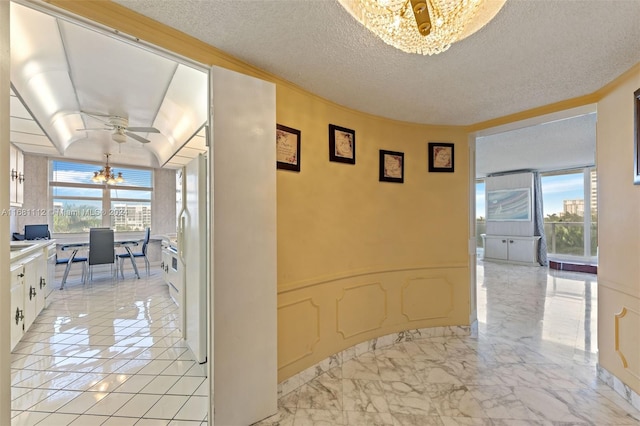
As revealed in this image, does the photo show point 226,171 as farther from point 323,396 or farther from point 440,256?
point 440,256

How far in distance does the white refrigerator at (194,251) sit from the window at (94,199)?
16.7 ft

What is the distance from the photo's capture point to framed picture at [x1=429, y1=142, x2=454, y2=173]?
10.3ft

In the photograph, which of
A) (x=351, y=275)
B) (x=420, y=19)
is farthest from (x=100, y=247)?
(x=420, y=19)

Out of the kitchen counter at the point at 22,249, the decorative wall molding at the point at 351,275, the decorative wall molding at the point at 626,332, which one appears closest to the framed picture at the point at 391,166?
the decorative wall molding at the point at 351,275

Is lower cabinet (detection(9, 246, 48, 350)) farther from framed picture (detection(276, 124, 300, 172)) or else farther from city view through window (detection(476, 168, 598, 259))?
city view through window (detection(476, 168, 598, 259))

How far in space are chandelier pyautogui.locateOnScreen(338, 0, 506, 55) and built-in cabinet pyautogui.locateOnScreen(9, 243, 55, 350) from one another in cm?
384

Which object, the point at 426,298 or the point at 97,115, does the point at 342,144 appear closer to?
the point at 426,298

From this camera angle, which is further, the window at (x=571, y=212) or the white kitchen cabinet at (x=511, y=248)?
the white kitchen cabinet at (x=511, y=248)

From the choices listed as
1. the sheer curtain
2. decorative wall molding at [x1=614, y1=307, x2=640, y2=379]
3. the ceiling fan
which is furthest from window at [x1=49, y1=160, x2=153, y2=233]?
the sheer curtain

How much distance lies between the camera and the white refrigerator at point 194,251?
2.48 metres

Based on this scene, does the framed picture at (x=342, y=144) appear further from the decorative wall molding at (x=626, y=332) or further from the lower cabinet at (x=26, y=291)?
the lower cabinet at (x=26, y=291)

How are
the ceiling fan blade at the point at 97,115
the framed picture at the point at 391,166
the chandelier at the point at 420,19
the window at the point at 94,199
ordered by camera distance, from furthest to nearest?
the window at the point at 94,199 → the ceiling fan blade at the point at 97,115 → the framed picture at the point at 391,166 → the chandelier at the point at 420,19

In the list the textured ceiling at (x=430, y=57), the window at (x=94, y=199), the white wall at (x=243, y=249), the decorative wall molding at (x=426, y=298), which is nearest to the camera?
the textured ceiling at (x=430, y=57)

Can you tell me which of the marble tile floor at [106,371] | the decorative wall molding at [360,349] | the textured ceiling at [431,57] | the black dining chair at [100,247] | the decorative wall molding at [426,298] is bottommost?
the marble tile floor at [106,371]
